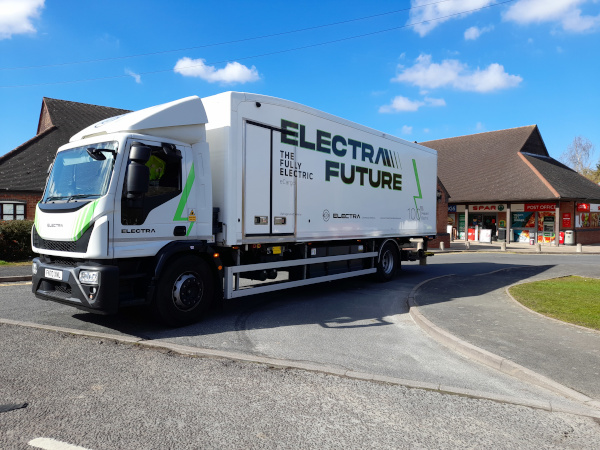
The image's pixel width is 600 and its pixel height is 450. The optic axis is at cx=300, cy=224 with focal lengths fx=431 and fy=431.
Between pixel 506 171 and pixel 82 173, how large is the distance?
33.6m

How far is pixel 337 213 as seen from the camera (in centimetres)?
886

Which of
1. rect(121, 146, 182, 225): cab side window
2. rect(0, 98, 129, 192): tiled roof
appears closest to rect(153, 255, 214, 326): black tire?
rect(121, 146, 182, 225): cab side window

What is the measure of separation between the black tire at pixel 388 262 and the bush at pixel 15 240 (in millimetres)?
12268

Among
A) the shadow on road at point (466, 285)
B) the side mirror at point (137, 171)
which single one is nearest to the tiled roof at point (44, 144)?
the side mirror at point (137, 171)

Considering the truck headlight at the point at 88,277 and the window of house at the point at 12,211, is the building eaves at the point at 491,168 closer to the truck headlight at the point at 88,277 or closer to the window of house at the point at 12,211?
the window of house at the point at 12,211

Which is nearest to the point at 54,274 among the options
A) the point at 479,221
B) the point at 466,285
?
the point at 466,285

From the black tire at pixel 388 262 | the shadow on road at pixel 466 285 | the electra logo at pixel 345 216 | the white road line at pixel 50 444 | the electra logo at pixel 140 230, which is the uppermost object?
the electra logo at pixel 345 216

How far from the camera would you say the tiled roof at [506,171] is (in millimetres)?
30312

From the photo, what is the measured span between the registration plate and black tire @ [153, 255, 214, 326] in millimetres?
1272

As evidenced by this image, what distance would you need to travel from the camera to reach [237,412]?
348 cm

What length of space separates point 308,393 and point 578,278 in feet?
36.2

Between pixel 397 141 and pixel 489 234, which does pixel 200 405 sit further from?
pixel 489 234

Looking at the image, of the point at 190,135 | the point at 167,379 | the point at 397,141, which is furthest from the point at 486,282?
the point at 167,379

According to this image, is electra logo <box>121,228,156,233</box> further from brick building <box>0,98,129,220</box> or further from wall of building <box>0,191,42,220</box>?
wall of building <box>0,191,42,220</box>
